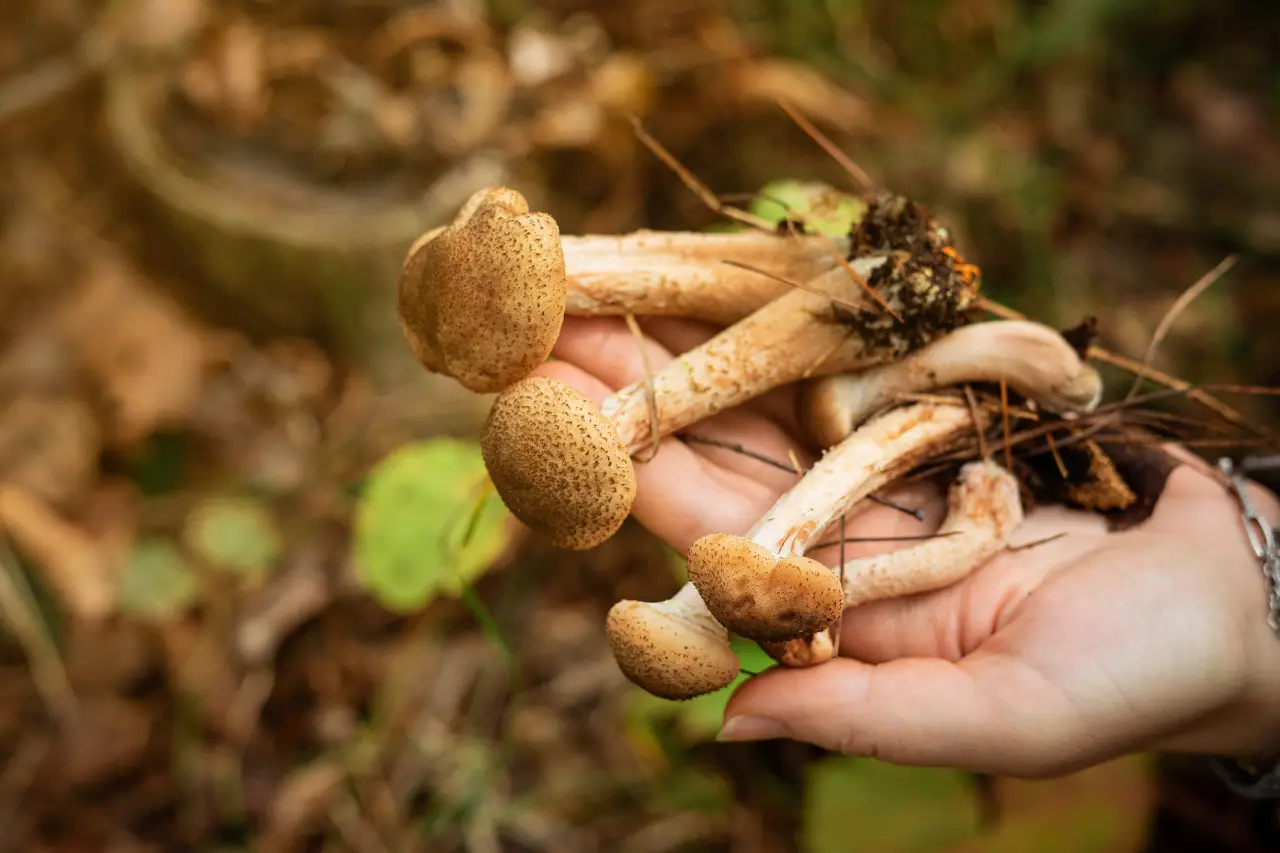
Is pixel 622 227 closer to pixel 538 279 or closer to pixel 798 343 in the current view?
pixel 798 343

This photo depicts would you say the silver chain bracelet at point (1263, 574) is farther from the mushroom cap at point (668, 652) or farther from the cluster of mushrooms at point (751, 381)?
the mushroom cap at point (668, 652)

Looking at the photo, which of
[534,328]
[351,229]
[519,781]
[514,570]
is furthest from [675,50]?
[519,781]

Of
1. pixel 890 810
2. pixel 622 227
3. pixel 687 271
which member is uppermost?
pixel 687 271

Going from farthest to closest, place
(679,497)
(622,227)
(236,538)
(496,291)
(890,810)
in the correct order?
1. (622,227)
2. (236,538)
3. (890,810)
4. (679,497)
5. (496,291)

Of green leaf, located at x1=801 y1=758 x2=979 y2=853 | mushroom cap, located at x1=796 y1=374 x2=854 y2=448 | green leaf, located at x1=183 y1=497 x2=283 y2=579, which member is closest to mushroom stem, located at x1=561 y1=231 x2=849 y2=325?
mushroom cap, located at x1=796 y1=374 x2=854 y2=448

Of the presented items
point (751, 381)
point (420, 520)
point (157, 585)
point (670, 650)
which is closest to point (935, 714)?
point (670, 650)
